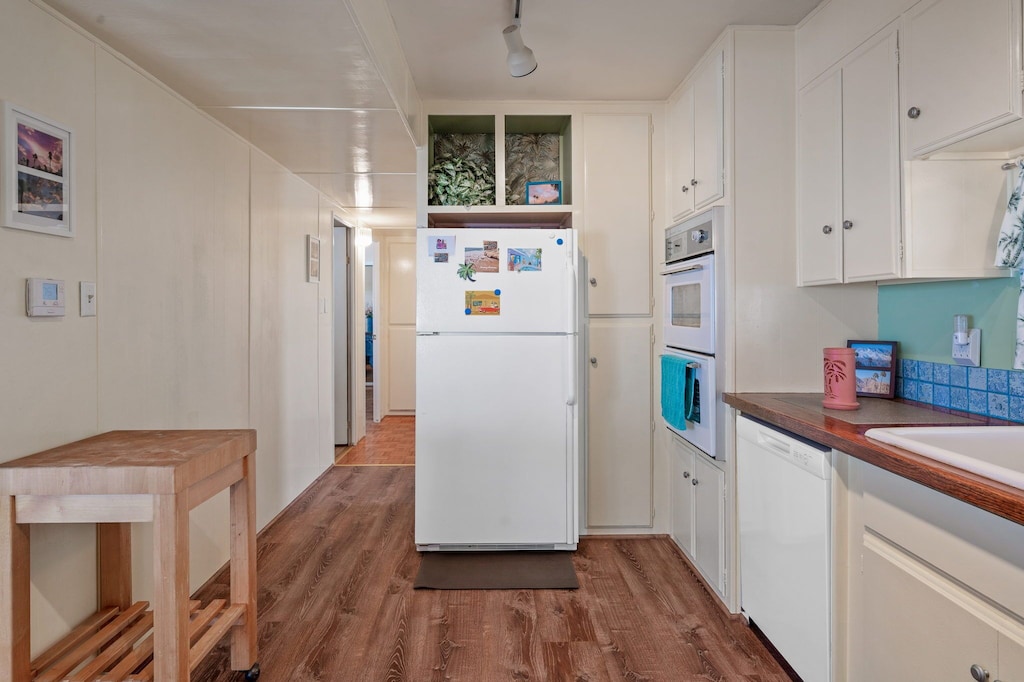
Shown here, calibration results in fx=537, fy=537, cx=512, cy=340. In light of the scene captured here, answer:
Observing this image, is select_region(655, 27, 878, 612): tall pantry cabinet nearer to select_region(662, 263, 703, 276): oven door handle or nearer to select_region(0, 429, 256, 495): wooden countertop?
select_region(662, 263, 703, 276): oven door handle

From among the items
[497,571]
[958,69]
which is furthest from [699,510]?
[958,69]

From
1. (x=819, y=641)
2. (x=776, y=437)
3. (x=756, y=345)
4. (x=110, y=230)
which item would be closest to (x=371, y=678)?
(x=819, y=641)

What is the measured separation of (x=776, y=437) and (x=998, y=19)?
1268 mm

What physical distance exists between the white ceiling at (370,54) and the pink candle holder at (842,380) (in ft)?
4.43

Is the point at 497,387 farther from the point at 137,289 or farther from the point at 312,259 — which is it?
the point at 312,259

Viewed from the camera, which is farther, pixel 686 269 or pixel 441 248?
pixel 441 248

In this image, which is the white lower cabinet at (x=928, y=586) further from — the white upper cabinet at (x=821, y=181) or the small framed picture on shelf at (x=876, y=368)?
the white upper cabinet at (x=821, y=181)

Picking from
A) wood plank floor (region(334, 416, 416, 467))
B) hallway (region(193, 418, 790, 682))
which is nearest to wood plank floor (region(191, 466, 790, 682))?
hallway (region(193, 418, 790, 682))

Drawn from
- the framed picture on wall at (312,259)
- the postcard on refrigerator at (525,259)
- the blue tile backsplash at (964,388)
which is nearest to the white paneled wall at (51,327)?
the postcard on refrigerator at (525,259)

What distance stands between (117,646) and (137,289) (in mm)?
1138

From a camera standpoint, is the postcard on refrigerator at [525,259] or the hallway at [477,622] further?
the postcard on refrigerator at [525,259]

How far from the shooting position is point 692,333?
2473 millimetres

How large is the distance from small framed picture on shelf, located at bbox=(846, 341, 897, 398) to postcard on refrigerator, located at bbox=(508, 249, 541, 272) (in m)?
1.38

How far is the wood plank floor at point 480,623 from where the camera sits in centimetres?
186
